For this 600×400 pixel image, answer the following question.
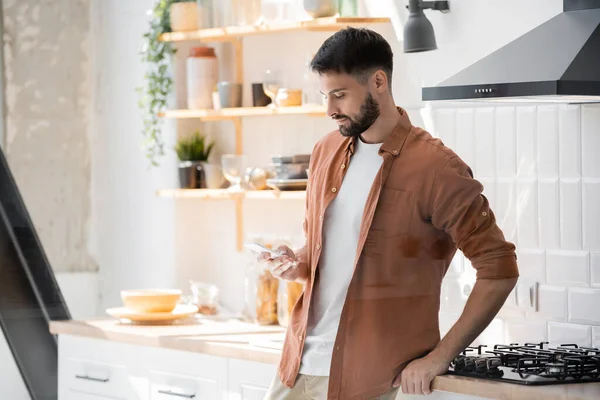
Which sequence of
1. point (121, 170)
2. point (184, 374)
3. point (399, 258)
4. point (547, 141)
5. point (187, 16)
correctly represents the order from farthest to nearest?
point (121, 170), point (187, 16), point (184, 374), point (547, 141), point (399, 258)

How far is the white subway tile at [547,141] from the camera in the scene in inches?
130

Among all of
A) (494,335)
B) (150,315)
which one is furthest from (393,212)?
(150,315)

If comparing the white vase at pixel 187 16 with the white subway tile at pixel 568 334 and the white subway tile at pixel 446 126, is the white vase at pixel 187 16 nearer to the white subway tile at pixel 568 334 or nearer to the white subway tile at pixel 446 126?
the white subway tile at pixel 446 126

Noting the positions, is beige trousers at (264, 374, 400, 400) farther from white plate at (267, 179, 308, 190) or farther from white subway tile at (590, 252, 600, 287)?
white plate at (267, 179, 308, 190)

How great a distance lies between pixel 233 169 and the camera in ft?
13.6

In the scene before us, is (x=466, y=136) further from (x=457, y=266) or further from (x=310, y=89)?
(x=310, y=89)

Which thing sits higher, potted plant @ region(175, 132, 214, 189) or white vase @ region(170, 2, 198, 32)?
white vase @ region(170, 2, 198, 32)

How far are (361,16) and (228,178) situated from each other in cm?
79

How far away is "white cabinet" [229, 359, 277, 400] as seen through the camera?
3.42 metres

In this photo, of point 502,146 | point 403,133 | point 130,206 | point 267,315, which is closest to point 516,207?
point 502,146

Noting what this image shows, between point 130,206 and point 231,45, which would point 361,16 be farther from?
point 130,206

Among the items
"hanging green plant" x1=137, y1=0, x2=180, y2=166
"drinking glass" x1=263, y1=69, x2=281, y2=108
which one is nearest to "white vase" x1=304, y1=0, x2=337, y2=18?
"drinking glass" x1=263, y1=69, x2=281, y2=108

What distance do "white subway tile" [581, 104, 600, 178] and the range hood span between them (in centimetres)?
4

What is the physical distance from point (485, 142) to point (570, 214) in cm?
37
